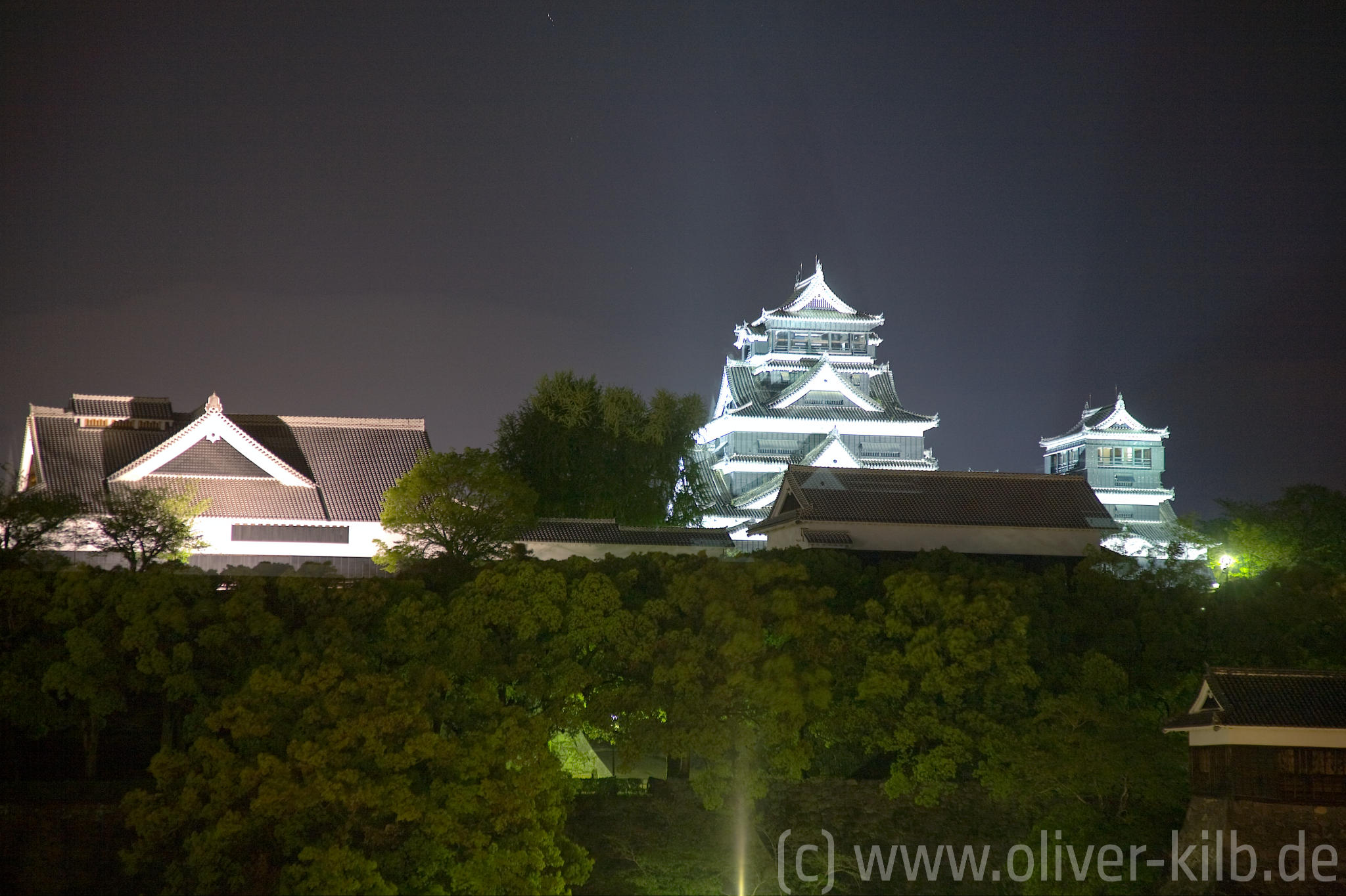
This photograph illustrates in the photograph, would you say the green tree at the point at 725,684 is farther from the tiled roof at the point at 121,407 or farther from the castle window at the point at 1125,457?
the castle window at the point at 1125,457

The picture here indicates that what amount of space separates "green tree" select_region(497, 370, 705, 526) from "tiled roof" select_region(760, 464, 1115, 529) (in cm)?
558

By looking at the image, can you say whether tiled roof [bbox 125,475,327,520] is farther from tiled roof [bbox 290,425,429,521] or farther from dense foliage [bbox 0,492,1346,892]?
dense foliage [bbox 0,492,1346,892]

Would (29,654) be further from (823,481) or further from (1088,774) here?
(1088,774)

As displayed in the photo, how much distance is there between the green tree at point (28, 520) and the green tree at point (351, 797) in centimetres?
555

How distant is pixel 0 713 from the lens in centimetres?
1669

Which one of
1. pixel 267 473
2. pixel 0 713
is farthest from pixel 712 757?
pixel 267 473

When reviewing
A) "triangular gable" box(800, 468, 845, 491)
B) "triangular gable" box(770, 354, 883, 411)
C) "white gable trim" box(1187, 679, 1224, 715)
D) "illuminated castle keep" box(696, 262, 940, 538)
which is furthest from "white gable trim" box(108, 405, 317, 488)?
"white gable trim" box(1187, 679, 1224, 715)

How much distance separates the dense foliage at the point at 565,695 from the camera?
49.8ft

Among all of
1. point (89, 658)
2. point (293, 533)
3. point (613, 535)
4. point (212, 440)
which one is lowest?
point (89, 658)

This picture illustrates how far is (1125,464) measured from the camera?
132 feet

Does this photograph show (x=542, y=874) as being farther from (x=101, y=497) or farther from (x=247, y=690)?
(x=101, y=497)

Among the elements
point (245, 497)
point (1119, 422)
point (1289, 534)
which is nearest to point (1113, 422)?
point (1119, 422)

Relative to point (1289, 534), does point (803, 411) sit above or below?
above

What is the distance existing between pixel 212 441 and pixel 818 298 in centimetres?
1752
